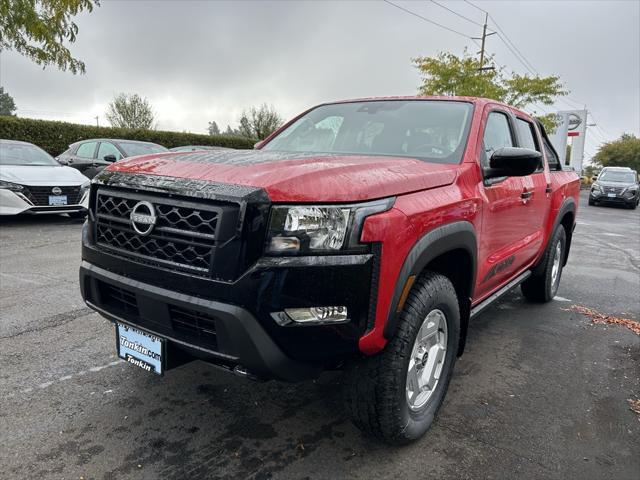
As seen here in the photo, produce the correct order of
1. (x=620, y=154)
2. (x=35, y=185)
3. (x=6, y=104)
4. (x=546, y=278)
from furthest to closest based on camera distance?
(x=6, y=104)
(x=620, y=154)
(x=35, y=185)
(x=546, y=278)

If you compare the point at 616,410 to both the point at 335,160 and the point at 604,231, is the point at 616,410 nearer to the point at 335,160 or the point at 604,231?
the point at 335,160

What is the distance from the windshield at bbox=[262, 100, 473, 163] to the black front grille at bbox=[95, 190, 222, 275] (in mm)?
1337

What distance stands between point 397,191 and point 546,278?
3.28 meters

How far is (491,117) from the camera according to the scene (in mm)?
3361

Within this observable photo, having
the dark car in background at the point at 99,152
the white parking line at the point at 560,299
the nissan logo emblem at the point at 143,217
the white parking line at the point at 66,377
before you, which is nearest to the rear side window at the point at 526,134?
the white parking line at the point at 560,299

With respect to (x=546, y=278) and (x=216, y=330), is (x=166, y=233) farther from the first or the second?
(x=546, y=278)

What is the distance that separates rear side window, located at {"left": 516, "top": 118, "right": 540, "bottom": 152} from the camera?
396 centimetres

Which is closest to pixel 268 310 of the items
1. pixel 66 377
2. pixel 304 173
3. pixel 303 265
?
pixel 303 265

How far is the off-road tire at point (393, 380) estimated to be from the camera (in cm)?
210

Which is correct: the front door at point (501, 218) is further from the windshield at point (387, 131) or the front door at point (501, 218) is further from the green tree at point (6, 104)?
the green tree at point (6, 104)

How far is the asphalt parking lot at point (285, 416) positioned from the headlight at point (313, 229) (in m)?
1.06

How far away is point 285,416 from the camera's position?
8.70ft

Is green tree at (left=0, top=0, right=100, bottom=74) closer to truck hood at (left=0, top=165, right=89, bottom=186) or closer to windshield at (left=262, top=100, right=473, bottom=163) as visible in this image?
truck hood at (left=0, top=165, right=89, bottom=186)

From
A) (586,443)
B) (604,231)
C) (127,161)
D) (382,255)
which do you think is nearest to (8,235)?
(127,161)
